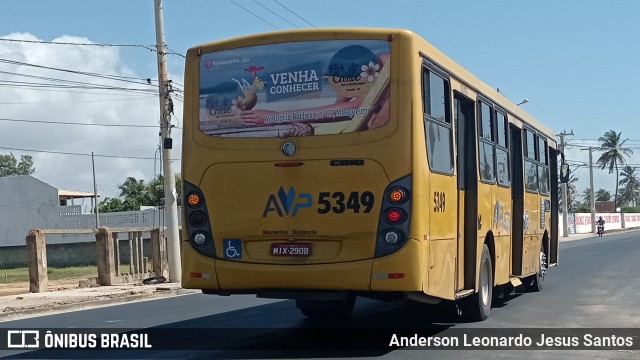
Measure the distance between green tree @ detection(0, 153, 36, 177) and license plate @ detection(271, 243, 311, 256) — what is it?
111670 millimetres

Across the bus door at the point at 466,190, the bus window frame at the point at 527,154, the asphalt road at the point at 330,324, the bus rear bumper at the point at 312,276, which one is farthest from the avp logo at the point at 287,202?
the bus window frame at the point at 527,154

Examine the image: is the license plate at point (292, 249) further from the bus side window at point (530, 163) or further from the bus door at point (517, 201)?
the bus side window at point (530, 163)

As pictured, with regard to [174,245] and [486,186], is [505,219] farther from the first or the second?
[174,245]

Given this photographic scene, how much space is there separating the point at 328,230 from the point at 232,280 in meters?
1.24

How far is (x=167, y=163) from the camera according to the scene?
24.4 m

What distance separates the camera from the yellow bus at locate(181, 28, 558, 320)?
32.1 feet

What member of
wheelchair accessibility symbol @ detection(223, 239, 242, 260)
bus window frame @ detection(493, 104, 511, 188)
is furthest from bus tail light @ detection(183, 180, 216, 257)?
bus window frame @ detection(493, 104, 511, 188)

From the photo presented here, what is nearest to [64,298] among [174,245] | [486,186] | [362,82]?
[174,245]

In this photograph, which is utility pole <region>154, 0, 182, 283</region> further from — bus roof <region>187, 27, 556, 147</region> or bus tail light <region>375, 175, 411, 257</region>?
bus tail light <region>375, 175, 411, 257</region>

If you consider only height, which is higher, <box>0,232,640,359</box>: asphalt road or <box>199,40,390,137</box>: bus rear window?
<box>199,40,390,137</box>: bus rear window

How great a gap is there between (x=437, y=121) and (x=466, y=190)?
6.34 ft

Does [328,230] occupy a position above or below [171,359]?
above

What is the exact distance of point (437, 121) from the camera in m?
10.7

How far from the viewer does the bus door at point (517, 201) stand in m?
16.0
